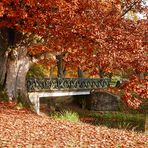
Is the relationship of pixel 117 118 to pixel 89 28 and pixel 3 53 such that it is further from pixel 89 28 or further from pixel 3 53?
pixel 89 28

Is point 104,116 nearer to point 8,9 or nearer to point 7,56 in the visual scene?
point 7,56

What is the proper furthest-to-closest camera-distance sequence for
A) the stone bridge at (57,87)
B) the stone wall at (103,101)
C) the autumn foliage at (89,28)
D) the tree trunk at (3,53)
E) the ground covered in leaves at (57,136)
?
the stone wall at (103,101)
the stone bridge at (57,87)
the tree trunk at (3,53)
the autumn foliage at (89,28)
the ground covered in leaves at (57,136)

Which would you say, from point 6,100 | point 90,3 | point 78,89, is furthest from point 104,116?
point 90,3

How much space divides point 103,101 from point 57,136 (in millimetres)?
23127

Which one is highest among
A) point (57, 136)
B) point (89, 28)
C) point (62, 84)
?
point (89, 28)

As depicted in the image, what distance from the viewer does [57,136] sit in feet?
39.8

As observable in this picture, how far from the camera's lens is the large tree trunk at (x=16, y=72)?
20.7m

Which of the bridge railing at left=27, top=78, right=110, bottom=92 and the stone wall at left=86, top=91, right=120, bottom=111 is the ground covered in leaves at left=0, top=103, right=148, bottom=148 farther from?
the stone wall at left=86, top=91, right=120, bottom=111

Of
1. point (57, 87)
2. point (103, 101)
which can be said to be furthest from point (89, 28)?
point (103, 101)

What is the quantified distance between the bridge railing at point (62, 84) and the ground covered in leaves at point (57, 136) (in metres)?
13.8

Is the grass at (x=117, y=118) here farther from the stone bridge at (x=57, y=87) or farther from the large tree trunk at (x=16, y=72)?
the large tree trunk at (x=16, y=72)

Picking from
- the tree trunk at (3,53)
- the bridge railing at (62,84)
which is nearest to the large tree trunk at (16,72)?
the tree trunk at (3,53)

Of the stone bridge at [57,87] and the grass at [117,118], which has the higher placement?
the stone bridge at [57,87]

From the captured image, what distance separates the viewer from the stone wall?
114 feet
